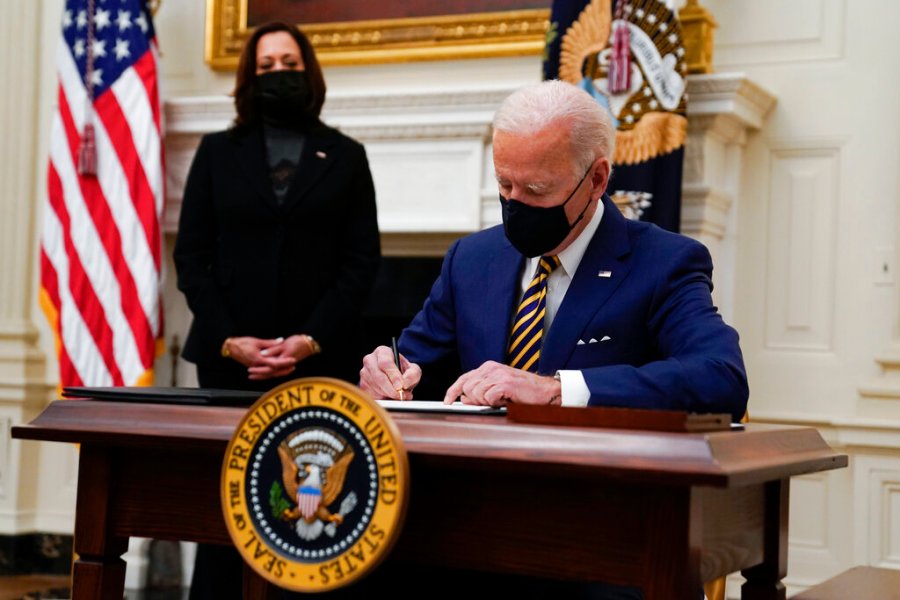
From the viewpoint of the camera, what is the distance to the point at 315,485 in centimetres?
168

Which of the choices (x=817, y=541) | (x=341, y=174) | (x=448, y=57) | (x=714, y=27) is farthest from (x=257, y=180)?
(x=817, y=541)

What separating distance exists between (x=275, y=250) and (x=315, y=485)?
2.48 meters

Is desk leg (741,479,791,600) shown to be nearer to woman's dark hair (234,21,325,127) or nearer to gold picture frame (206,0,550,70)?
woman's dark hair (234,21,325,127)

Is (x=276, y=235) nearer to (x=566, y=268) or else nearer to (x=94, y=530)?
(x=566, y=268)

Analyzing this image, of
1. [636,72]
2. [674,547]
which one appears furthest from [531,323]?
[636,72]

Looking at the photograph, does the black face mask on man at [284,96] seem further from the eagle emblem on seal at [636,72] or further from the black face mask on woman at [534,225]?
the black face mask on woman at [534,225]

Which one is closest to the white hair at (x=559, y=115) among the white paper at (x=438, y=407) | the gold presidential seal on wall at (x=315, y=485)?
the white paper at (x=438, y=407)

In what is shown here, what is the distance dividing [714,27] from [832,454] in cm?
299

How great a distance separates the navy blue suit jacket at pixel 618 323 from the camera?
2.19 meters

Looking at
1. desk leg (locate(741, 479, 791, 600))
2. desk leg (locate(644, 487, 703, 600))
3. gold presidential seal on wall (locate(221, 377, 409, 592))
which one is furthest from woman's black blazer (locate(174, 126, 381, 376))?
desk leg (locate(644, 487, 703, 600))

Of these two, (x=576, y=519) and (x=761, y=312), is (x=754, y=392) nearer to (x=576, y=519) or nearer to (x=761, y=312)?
(x=761, y=312)

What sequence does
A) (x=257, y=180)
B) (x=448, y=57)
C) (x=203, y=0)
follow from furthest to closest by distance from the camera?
(x=203, y=0) → (x=448, y=57) → (x=257, y=180)

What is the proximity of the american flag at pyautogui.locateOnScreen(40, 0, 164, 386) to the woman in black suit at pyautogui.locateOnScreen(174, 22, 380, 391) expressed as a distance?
1.19 meters

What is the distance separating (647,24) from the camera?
4.55 meters
